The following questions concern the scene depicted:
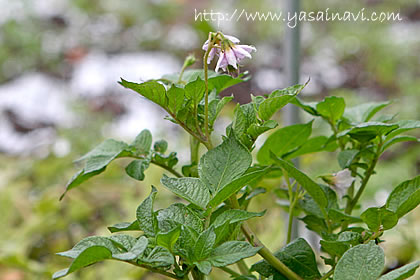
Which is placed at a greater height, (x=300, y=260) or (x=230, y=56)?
(x=230, y=56)

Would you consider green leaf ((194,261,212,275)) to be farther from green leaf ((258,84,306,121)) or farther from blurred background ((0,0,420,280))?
blurred background ((0,0,420,280))

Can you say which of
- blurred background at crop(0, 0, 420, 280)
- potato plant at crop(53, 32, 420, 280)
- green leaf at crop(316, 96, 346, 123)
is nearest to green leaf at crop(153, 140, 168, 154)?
potato plant at crop(53, 32, 420, 280)

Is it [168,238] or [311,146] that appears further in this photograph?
[311,146]

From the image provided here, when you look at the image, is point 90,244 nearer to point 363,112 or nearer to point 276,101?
point 276,101

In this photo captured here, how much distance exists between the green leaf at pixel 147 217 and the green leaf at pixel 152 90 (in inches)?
2.0

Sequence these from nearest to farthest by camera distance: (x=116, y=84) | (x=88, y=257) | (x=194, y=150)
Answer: (x=88, y=257) < (x=194, y=150) < (x=116, y=84)

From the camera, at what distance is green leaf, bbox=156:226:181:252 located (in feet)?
0.66

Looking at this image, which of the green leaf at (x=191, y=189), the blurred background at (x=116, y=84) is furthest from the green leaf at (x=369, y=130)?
the blurred background at (x=116, y=84)

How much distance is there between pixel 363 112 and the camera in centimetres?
35

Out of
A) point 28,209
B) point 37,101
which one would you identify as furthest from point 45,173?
point 37,101

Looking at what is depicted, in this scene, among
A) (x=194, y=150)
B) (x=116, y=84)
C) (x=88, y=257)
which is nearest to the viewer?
(x=88, y=257)

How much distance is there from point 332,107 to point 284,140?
40mm

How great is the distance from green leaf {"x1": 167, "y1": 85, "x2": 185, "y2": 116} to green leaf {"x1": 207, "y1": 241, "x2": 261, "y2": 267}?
0.08 meters

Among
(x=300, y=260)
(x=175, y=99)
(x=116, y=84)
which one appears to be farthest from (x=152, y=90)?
(x=116, y=84)
